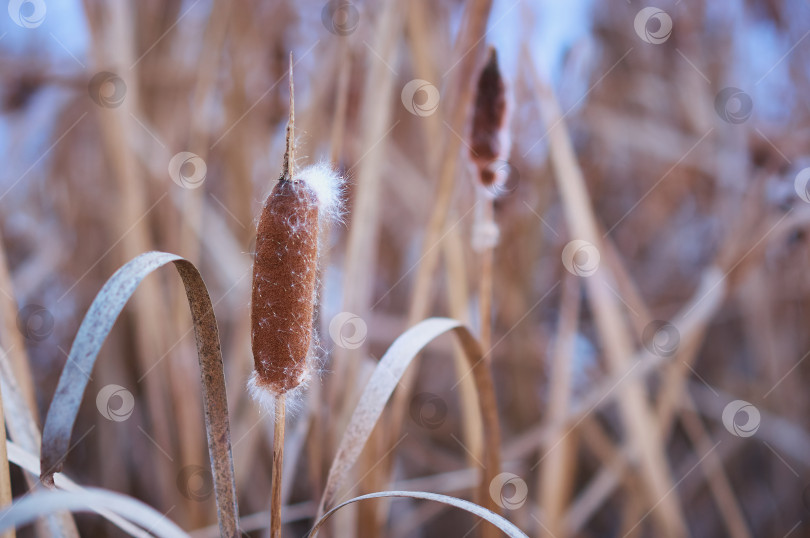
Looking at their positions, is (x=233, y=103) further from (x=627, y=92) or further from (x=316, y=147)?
(x=627, y=92)

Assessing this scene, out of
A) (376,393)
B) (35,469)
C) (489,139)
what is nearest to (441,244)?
(489,139)

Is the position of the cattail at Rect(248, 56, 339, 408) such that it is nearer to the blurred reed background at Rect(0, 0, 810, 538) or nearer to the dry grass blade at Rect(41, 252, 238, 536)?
the dry grass blade at Rect(41, 252, 238, 536)

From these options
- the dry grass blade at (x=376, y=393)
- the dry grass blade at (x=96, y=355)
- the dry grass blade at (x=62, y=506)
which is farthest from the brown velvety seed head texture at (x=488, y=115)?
the dry grass blade at (x=62, y=506)

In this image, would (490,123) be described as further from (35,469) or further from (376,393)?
(35,469)

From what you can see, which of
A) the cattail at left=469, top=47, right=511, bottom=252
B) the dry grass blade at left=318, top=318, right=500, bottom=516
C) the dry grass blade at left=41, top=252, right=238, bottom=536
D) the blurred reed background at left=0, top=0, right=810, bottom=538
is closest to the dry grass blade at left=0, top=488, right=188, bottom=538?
the dry grass blade at left=41, top=252, right=238, bottom=536

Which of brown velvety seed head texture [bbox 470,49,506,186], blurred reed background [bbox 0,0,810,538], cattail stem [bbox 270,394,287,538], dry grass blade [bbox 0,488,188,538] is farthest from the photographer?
blurred reed background [bbox 0,0,810,538]

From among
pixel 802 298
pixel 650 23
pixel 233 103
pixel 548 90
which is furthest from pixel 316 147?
pixel 802 298
